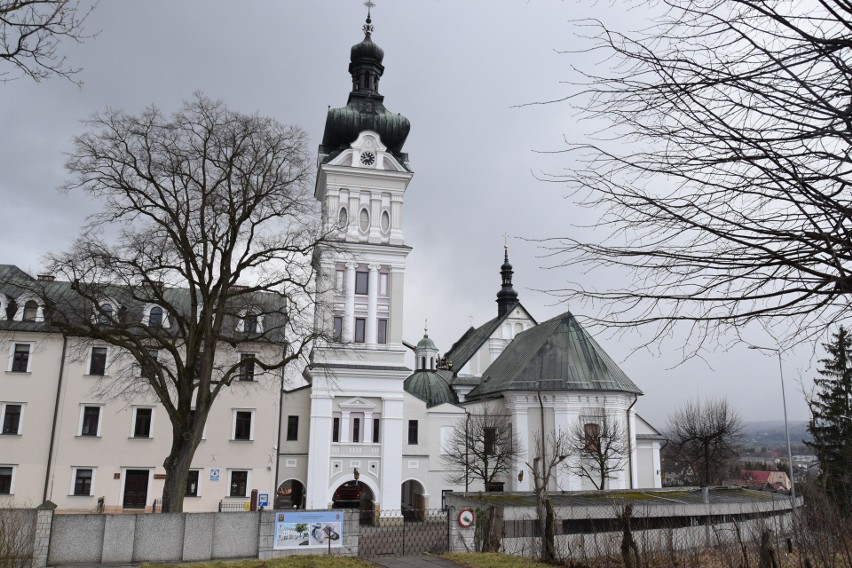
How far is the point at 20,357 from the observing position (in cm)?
3359

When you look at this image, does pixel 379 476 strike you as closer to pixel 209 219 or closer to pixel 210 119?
pixel 209 219

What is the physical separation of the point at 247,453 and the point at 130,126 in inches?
785

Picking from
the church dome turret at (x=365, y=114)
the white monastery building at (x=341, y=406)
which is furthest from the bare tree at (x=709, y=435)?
the church dome turret at (x=365, y=114)

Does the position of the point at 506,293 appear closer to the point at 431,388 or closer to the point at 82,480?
the point at 431,388

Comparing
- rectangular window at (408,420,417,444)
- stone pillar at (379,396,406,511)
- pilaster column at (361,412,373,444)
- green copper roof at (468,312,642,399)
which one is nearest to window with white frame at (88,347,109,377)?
pilaster column at (361,412,373,444)

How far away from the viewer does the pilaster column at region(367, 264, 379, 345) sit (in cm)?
3912

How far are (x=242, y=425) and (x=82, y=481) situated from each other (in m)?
7.93

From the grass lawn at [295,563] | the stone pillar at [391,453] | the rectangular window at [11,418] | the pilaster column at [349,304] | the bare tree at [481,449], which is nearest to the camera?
the grass lawn at [295,563]

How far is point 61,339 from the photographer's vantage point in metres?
34.1

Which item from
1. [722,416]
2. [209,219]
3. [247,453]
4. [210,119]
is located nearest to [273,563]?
[209,219]

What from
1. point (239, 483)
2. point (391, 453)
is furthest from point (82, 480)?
point (391, 453)

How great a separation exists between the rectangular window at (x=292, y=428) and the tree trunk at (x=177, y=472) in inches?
683

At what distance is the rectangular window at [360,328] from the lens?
39.1 metres

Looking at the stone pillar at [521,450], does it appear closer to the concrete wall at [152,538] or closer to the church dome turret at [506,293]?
the church dome turret at [506,293]
